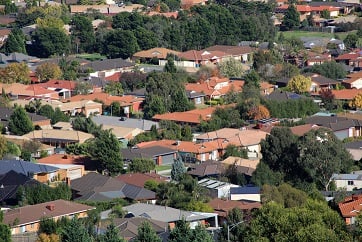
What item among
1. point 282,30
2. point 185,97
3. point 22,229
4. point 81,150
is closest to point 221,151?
point 81,150

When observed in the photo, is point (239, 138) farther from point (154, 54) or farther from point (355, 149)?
point (154, 54)

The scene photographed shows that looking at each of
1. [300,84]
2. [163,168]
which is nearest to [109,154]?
[163,168]

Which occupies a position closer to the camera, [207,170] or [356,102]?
[207,170]

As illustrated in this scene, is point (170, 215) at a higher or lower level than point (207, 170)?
higher

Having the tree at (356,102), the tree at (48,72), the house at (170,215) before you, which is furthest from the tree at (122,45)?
the house at (170,215)

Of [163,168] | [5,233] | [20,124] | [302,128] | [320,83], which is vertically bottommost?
[320,83]

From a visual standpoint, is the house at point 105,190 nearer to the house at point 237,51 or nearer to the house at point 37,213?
the house at point 37,213

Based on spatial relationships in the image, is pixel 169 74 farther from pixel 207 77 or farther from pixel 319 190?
pixel 319 190
